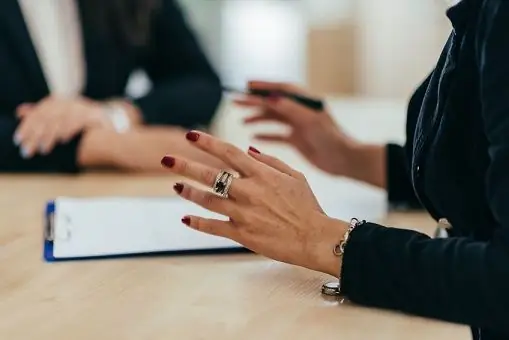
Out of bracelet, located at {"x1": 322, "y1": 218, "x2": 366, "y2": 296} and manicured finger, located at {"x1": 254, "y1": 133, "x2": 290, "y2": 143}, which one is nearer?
bracelet, located at {"x1": 322, "y1": 218, "x2": 366, "y2": 296}

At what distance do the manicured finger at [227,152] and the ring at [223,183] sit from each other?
1cm

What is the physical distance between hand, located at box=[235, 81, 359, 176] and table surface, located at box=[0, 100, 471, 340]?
0.50 m

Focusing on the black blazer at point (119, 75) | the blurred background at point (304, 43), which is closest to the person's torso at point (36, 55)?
the black blazer at point (119, 75)

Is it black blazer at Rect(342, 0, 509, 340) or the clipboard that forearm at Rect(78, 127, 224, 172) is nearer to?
the clipboard

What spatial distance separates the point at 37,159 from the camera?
1.55m

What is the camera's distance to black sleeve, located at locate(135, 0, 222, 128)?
1.87 meters

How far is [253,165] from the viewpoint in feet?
2.88

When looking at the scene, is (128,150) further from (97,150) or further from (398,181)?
(398,181)

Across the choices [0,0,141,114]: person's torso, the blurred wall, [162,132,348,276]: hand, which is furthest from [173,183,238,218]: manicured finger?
the blurred wall

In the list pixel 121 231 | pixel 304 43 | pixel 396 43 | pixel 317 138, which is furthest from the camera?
pixel 304 43

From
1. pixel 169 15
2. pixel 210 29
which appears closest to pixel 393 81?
pixel 210 29

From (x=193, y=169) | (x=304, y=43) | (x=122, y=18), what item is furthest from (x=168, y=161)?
(x=304, y=43)

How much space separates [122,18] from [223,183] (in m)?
1.09

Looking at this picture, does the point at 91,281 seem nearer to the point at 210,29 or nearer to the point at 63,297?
the point at 63,297
